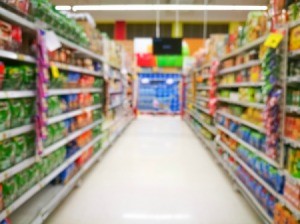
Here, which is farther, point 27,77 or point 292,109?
point 27,77

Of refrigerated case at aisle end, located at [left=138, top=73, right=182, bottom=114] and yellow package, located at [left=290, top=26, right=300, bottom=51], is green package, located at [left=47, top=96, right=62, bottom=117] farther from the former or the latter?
refrigerated case at aisle end, located at [left=138, top=73, right=182, bottom=114]

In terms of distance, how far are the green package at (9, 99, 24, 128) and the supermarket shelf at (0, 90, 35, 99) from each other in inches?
2.8

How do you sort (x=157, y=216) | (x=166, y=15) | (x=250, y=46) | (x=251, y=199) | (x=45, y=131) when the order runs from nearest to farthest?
(x=45, y=131) < (x=157, y=216) < (x=251, y=199) < (x=250, y=46) < (x=166, y=15)

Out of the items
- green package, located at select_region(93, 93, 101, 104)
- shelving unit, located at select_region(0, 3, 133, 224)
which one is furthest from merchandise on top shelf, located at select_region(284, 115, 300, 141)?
green package, located at select_region(93, 93, 101, 104)

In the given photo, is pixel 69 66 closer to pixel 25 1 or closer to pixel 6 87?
pixel 25 1

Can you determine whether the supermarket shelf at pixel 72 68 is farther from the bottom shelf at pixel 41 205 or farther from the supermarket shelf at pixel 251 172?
the supermarket shelf at pixel 251 172

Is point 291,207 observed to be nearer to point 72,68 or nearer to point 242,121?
point 242,121

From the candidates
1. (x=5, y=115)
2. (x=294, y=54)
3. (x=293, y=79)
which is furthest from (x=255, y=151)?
(x=5, y=115)

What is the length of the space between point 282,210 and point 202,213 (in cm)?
99

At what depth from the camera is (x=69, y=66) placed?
12.6 feet

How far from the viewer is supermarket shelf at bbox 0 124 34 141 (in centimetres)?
227

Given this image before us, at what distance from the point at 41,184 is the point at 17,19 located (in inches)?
55.8

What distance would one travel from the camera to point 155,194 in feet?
13.1

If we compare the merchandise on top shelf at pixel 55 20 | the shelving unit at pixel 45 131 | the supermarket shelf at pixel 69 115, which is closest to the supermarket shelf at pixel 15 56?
the shelving unit at pixel 45 131
